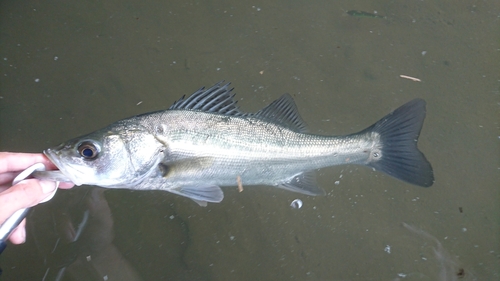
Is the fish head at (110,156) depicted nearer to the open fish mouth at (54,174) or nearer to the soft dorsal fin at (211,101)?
the open fish mouth at (54,174)

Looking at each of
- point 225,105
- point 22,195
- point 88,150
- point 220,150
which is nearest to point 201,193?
point 220,150

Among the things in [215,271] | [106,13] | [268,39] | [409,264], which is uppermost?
[106,13]

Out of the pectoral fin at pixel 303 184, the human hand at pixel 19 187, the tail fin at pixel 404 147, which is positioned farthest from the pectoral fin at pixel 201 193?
the tail fin at pixel 404 147

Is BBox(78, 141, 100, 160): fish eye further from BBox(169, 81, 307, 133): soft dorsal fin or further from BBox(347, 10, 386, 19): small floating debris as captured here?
BBox(347, 10, 386, 19): small floating debris

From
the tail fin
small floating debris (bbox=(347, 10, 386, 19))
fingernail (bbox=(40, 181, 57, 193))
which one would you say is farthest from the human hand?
small floating debris (bbox=(347, 10, 386, 19))

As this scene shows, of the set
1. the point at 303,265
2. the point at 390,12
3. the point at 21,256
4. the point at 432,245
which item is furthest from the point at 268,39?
the point at 21,256

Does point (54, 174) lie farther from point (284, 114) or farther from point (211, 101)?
point (284, 114)

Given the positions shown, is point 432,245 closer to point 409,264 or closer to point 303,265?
point 409,264
